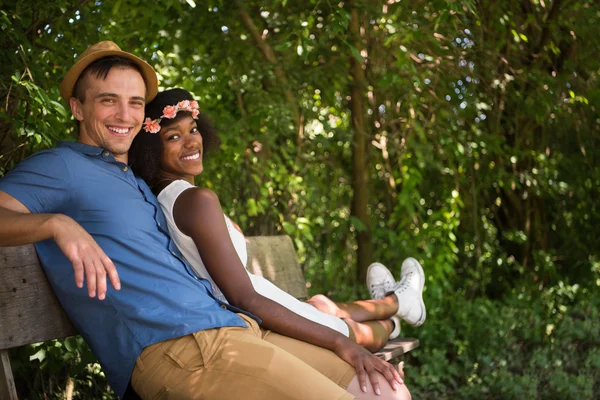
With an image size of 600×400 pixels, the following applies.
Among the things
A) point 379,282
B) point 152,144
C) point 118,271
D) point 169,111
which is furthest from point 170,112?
point 379,282

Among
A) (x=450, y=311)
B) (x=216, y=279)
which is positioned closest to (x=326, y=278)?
(x=450, y=311)

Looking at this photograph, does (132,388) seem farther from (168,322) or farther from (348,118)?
(348,118)

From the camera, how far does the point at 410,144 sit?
19.7 ft

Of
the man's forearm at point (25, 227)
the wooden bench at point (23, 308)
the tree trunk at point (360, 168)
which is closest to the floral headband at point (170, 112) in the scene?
the wooden bench at point (23, 308)

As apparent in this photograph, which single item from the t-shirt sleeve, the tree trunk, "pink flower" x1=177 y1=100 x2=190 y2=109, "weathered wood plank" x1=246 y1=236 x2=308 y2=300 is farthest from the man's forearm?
the tree trunk

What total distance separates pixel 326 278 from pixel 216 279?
4342 mm

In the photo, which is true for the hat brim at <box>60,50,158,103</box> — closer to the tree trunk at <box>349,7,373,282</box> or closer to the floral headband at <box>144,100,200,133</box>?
the floral headband at <box>144,100,200,133</box>

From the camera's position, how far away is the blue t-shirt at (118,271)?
2250 millimetres

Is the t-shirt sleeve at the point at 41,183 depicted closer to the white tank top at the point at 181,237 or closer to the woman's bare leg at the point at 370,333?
the white tank top at the point at 181,237

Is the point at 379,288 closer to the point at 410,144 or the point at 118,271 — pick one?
the point at 118,271

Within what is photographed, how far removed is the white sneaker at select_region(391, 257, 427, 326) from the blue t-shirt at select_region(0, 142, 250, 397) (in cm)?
138

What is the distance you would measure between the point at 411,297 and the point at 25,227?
2084mm

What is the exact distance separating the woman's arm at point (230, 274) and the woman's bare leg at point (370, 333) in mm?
450

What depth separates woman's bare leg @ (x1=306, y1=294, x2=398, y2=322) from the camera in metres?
3.22
